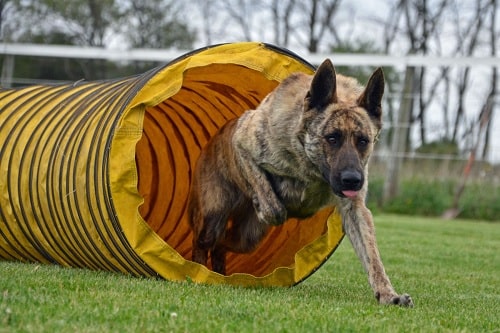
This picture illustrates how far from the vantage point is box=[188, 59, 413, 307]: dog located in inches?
214

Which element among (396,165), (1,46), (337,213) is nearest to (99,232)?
(337,213)

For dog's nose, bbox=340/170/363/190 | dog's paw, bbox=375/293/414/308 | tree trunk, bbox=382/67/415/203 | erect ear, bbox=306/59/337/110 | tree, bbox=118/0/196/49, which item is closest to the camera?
dog's paw, bbox=375/293/414/308

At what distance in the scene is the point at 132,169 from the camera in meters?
5.69

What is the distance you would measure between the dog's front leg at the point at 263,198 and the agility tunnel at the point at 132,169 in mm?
491

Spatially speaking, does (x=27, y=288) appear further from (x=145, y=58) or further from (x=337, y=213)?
(x=145, y=58)

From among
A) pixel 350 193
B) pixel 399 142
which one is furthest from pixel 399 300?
pixel 399 142

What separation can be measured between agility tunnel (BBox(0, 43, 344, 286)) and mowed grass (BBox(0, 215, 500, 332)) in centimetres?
25

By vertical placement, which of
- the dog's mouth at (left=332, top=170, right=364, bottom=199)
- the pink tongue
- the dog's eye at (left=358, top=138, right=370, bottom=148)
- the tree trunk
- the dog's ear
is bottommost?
the tree trunk

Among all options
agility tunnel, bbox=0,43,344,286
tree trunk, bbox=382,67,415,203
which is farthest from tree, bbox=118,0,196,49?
agility tunnel, bbox=0,43,344,286

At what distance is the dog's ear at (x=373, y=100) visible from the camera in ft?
18.4

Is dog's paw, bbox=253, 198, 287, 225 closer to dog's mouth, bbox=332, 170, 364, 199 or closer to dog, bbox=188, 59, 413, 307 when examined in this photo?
dog, bbox=188, 59, 413, 307

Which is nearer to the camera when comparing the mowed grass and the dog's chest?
the mowed grass

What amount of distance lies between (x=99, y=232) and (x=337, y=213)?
170 cm

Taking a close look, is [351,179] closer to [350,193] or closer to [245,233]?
[350,193]
